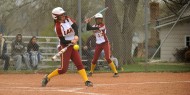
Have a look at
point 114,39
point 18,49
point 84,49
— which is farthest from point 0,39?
point 114,39

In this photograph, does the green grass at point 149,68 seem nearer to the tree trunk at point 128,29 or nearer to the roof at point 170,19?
the tree trunk at point 128,29

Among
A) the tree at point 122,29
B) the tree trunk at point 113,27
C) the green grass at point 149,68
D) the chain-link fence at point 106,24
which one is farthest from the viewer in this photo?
the tree at point 122,29

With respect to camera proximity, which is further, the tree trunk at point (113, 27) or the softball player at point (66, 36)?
the tree trunk at point (113, 27)

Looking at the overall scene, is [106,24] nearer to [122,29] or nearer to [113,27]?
[113,27]

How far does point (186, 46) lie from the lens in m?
26.4

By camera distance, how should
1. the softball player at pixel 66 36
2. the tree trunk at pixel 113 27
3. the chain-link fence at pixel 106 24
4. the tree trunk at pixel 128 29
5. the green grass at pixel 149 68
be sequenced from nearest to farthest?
1. the softball player at pixel 66 36
2. the green grass at pixel 149 68
3. the chain-link fence at pixel 106 24
4. the tree trunk at pixel 113 27
5. the tree trunk at pixel 128 29

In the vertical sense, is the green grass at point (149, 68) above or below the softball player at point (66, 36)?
below

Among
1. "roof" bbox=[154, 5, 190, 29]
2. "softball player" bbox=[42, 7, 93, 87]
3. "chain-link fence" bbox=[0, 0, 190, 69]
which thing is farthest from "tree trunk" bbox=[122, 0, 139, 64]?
"softball player" bbox=[42, 7, 93, 87]

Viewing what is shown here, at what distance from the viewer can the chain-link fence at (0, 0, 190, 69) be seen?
56.3 ft

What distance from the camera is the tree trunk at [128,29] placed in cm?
1896

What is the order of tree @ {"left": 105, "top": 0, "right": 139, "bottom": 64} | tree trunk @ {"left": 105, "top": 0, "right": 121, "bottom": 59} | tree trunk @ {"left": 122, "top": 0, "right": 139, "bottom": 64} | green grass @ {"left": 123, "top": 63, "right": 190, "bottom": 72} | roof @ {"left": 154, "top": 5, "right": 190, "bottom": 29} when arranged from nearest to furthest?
green grass @ {"left": 123, "top": 63, "right": 190, "bottom": 72} → tree trunk @ {"left": 105, "top": 0, "right": 121, "bottom": 59} → tree @ {"left": 105, "top": 0, "right": 139, "bottom": 64} → tree trunk @ {"left": 122, "top": 0, "right": 139, "bottom": 64} → roof @ {"left": 154, "top": 5, "right": 190, "bottom": 29}

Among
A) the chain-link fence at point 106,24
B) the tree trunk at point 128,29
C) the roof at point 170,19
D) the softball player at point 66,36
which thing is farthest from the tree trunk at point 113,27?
the softball player at point 66,36

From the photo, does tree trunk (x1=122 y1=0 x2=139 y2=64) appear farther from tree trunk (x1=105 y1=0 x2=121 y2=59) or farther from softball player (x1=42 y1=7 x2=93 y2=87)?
softball player (x1=42 y1=7 x2=93 y2=87)

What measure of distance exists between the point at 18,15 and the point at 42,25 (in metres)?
1.63
